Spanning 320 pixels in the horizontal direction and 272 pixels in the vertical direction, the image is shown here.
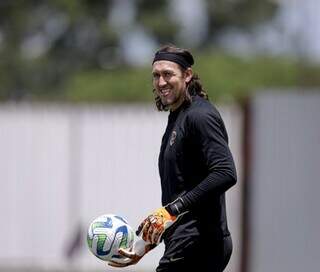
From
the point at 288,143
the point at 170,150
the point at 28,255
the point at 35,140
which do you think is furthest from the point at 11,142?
the point at 170,150

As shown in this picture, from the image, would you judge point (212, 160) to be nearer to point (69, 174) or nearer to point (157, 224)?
point (157, 224)

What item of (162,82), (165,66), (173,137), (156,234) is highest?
(165,66)

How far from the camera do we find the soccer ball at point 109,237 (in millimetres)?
7891

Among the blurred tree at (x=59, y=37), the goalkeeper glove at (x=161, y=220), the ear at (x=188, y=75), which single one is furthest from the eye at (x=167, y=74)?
the blurred tree at (x=59, y=37)

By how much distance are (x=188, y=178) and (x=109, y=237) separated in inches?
24.5

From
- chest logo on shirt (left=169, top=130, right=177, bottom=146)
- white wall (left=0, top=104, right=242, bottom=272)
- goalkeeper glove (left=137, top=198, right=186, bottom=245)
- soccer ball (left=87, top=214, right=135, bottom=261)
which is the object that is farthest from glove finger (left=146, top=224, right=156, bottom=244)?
white wall (left=0, top=104, right=242, bottom=272)

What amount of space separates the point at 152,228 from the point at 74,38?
149 feet

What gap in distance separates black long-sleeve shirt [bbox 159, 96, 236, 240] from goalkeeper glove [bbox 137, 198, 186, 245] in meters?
0.06

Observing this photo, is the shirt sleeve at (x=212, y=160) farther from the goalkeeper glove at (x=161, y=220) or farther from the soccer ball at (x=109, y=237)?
the soccer ball at (x=109, y=237)

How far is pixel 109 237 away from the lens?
311 inches

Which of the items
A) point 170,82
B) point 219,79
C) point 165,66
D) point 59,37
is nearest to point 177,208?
point 170,82

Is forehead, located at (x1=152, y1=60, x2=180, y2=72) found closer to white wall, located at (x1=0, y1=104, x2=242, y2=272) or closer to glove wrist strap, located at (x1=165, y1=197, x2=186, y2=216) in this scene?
glove wrist strap, located at (x1=165, y1=197, x2=186, y2=216)

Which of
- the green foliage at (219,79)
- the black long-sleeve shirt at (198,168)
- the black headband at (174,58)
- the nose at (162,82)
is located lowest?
the black long-sleeve shirt at (198,168)

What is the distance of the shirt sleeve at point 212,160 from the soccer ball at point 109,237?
0.55 m
